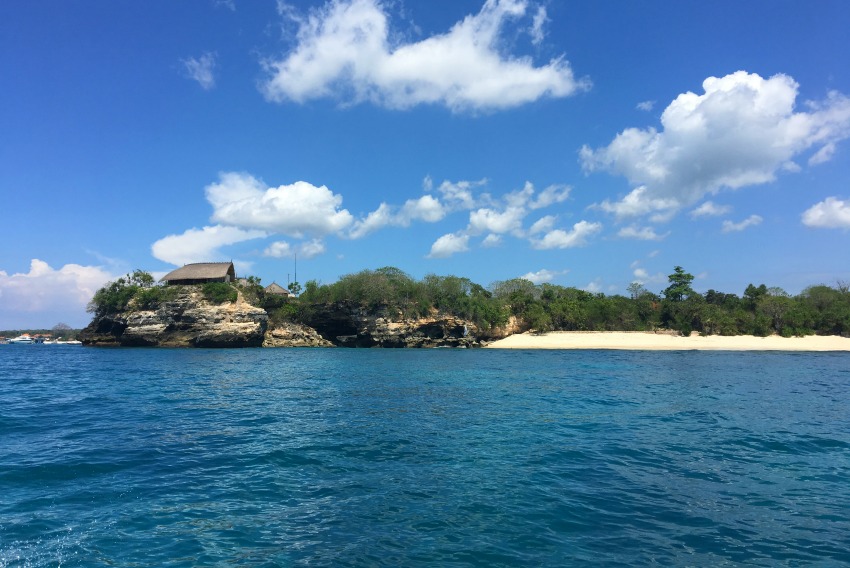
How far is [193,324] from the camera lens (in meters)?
74.3

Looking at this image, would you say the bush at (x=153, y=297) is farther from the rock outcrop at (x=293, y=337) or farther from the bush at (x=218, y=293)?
the rock outcrop at (x=293, y=337)

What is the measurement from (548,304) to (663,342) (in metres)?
22.8

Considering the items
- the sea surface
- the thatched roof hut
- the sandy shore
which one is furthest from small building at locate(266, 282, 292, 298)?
the sea surface

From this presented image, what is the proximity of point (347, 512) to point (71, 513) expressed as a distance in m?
4.62

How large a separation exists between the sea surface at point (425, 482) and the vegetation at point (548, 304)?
59.0 metres

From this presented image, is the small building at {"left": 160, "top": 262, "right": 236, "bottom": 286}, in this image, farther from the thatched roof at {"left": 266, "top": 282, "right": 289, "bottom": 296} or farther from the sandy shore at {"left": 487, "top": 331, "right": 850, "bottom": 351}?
the sandy shore at {"left": 487, "top": 331, "right": 850, "bottom": 351}

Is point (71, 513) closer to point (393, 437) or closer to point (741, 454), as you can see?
point (393, 437)

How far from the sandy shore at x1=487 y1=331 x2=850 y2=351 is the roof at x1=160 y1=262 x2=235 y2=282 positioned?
1878 inches

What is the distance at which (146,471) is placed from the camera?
10.3 m

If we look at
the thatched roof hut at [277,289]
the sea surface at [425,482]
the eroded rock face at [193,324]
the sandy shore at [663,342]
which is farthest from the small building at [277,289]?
the sea surface at [425,482]

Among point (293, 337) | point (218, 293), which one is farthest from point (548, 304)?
point (218, 293)

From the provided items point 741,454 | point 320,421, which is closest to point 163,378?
point 320,421

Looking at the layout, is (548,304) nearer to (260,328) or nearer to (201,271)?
(260,328)

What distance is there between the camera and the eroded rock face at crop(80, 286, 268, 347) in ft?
243
